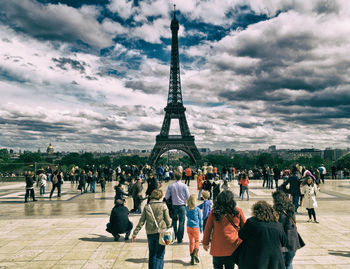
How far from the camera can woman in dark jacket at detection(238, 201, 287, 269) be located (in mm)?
3252

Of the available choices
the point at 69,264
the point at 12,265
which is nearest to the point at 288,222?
the point at 69,264

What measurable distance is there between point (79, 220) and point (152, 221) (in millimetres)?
6380

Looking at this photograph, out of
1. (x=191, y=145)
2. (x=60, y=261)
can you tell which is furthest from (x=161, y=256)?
(x=191, y=145)

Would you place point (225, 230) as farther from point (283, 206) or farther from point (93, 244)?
point (93, 244)

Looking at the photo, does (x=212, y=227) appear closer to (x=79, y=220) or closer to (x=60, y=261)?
(x=60, y=261)

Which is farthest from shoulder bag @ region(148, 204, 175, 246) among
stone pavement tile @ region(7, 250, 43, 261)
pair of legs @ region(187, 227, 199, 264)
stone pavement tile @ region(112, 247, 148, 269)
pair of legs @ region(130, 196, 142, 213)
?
pair of legs @ region(130, 196, 142, 213)

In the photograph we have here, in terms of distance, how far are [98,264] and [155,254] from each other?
1880 millimetres

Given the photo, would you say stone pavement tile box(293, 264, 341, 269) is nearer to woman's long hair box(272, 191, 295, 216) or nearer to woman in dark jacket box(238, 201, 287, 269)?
woman's long hair box(272, 191, 295, 216)

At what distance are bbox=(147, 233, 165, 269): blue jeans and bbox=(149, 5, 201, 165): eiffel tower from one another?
183 feet

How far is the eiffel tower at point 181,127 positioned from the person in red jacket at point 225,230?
187 ft

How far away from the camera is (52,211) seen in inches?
472

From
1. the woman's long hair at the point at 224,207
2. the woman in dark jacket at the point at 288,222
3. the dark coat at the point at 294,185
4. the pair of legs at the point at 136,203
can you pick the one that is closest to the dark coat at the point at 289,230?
the woman in dark jacket at the point at 288,222

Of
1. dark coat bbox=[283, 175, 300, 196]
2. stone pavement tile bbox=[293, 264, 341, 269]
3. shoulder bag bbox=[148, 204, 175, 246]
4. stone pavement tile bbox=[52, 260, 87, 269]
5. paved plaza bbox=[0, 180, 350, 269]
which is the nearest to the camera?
shoulder bag bbox=[148, 204, 175, 246]

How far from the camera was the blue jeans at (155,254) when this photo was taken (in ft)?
15.5
